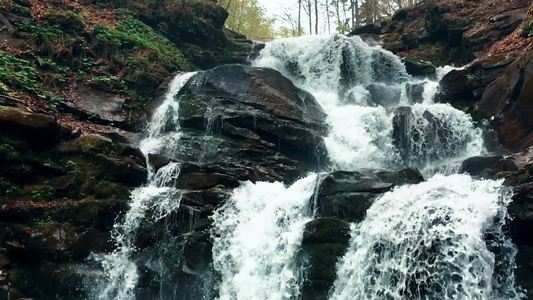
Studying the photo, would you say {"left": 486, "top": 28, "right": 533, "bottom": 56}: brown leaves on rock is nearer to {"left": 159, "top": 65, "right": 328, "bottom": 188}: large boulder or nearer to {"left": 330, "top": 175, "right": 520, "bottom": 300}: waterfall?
{"left": 159, "top": 65, "right": 328, "bottom": 188}: large boulder

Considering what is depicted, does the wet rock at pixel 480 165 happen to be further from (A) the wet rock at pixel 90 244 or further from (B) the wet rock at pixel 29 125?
(B) the wet rock at pixel 29 125

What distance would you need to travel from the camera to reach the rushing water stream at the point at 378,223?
6.94 metres

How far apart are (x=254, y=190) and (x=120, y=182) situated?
3370 millimetres

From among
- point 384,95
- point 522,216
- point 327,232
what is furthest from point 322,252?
point 384,95

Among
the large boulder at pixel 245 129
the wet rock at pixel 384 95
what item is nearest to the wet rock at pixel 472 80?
the wet rock at pixel 384 95

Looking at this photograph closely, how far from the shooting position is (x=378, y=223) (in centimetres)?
796

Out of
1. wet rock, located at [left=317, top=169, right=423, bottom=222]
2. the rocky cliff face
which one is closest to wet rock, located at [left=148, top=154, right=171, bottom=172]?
the rocky cliff face

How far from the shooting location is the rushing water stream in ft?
22.8

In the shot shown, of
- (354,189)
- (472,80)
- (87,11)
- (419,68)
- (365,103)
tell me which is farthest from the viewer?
(87,11)

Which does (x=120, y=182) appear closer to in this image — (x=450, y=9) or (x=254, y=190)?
(x=254, y=190)

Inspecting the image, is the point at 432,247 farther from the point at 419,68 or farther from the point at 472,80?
the point at 419,68

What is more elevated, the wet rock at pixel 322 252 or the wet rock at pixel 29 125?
the wet rock at pixel 29 125

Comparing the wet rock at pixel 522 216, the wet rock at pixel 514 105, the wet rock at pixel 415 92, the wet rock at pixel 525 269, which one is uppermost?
the wet rock at pixel 415 92

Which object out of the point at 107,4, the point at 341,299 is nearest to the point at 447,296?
the point at 341,299
